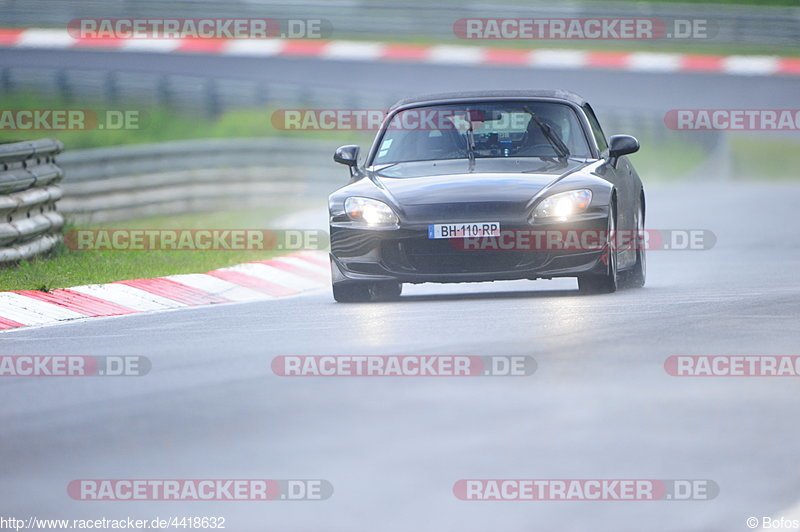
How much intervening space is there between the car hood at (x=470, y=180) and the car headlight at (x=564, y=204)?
10 cm

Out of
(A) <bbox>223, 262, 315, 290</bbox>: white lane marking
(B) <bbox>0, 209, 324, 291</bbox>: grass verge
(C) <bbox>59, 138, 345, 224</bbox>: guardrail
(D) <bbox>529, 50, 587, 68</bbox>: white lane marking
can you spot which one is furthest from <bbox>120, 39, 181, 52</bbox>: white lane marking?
(A) <bbox>223, 262, 315, 290</bbox>: white lane marking

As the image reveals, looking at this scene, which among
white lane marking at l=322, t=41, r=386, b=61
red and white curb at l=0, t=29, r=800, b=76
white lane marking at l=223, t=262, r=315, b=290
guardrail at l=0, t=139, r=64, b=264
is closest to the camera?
guardrail at l=0, t=139, r=64, b=264

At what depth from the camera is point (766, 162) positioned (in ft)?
103

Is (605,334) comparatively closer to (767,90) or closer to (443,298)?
(443,298)

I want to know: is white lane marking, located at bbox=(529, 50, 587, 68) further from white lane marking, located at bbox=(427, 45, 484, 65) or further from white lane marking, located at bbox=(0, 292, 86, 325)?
white lane marking, located at bbox=(0, 292, 86, 325)

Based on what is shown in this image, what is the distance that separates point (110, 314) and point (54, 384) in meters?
3.57

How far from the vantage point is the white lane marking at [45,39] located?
3167 centimetres

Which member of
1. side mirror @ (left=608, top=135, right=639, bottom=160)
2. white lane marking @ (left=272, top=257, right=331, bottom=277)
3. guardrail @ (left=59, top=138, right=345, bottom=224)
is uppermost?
side mirror @ (left=608, top=135, right=639, bottom=160)

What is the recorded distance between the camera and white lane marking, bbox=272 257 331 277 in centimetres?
1445

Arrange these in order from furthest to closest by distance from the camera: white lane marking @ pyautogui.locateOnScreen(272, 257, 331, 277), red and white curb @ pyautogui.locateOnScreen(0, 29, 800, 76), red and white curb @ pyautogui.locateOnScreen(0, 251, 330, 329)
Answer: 1. red and white curb @ pyautogui.locateOnScreen(0, 29, 800, 76)
2. white lane marking @ pyautogui.locateOnScreen(272, 257, 331, 277)
3. red and white curb @ pyautogui.locateOnScreen(0, 251, 330, 329)

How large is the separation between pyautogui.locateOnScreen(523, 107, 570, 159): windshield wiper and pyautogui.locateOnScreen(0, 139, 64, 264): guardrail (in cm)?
402

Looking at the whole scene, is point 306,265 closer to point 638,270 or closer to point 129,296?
point 129,296

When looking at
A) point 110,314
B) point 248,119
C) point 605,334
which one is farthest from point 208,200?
point 605,334

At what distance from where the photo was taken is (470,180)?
34.6 ft
